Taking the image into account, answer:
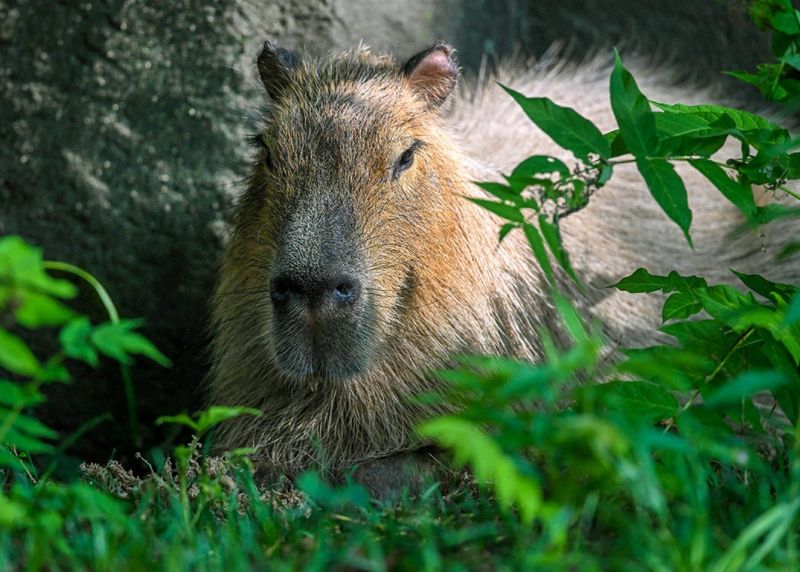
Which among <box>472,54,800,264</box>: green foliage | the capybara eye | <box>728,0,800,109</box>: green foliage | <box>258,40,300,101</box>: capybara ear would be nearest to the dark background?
<box>258,40,300,101</box>: capybara ear

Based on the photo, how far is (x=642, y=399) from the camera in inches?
117

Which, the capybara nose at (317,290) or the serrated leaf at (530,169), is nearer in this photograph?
the serrated leaf at (530,169)

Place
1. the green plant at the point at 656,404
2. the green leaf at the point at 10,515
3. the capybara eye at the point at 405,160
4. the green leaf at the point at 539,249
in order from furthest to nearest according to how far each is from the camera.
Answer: the capybara eye at the point at 405,160, the green leaf at the point at 539,249, the green leaf at the point at 10,515, the green plant at the point at 656,404

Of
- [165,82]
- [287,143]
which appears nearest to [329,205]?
A: [287,143]

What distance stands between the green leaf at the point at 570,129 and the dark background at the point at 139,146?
2527mm

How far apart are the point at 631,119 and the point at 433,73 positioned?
1.78 m

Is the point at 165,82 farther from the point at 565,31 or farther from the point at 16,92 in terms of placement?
the point at 565,31

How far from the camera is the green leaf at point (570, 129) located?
296 centimetres

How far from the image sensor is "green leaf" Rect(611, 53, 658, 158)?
292 cm

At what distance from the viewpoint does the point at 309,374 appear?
3896 mm

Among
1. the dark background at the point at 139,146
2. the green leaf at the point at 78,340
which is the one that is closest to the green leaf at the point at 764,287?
the green leaf at the point at 78,340

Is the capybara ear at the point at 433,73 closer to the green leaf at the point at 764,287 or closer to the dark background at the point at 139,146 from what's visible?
the dark background at the point at 139,146

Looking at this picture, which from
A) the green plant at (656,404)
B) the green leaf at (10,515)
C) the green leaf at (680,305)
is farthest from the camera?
→ the green leaf at (680,305)

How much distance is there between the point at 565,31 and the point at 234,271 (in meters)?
3.48
